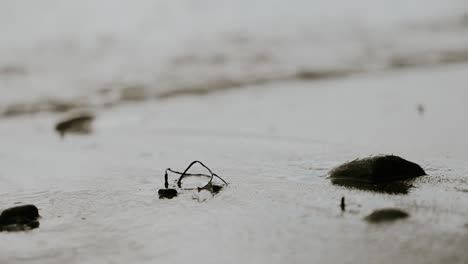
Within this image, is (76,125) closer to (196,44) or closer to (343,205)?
(196,44)

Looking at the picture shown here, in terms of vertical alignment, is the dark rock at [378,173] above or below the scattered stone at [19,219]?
above

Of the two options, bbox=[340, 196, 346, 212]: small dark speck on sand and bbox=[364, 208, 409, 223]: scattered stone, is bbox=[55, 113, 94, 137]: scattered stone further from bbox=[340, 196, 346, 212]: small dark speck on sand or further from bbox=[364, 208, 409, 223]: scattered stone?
bbox=[364, 208, 409, 223]: scattered stone

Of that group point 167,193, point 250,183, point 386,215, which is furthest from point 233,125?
point 386,215

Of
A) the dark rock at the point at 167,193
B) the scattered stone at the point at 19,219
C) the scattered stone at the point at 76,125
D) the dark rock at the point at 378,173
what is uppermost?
the scattered stone at the point at 76,125

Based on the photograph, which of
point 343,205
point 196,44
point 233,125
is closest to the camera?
point 343,205

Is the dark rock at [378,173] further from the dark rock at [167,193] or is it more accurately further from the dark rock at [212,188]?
the dark rock at [167,193]

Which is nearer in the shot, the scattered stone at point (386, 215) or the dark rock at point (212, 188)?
the scattered stone at point (386, 215)

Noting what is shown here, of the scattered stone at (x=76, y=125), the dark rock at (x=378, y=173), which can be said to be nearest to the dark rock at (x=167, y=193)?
the dark rock at (x=378, y=173)
